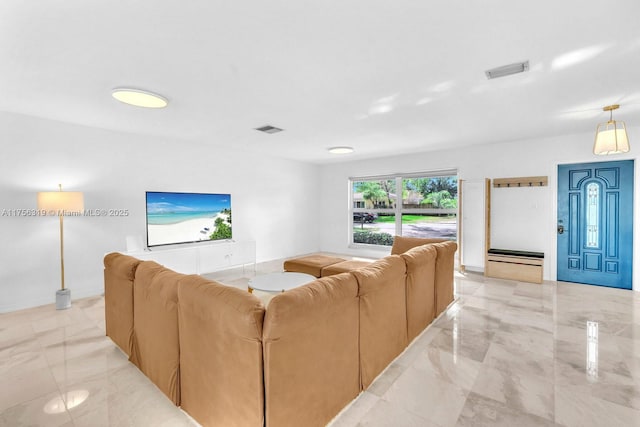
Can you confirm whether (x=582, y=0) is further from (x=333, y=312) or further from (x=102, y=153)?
(x=102, y=153)

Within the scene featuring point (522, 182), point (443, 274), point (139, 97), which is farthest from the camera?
point (522, 182)

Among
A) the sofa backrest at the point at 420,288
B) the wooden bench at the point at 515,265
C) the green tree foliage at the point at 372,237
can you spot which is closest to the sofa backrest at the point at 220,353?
the sofa backrest at the point at 420,288

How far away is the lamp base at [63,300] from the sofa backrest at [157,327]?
218 cm

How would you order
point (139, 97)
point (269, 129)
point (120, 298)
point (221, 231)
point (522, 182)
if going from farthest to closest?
1. point (221, 231)
2. point (522, 182)
3. point (269, 129)
4. point (139, 97)
5. point (120, 298)

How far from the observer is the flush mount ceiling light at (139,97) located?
2.80 meters

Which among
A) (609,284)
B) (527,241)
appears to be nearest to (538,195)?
(527,241)

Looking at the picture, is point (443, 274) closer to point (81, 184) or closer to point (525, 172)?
point (525, 172)

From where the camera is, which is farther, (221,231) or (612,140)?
(221,231)

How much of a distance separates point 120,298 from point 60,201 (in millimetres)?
2005

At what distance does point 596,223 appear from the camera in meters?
4.62

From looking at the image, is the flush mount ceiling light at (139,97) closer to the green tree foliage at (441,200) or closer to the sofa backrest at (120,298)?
the sofa backrest at (120,298)

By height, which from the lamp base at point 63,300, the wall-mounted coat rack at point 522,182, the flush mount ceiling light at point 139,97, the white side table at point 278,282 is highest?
the flush mount ceiling light at point 139,97

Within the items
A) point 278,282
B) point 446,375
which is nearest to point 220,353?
point 446,375

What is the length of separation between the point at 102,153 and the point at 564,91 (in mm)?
5670
